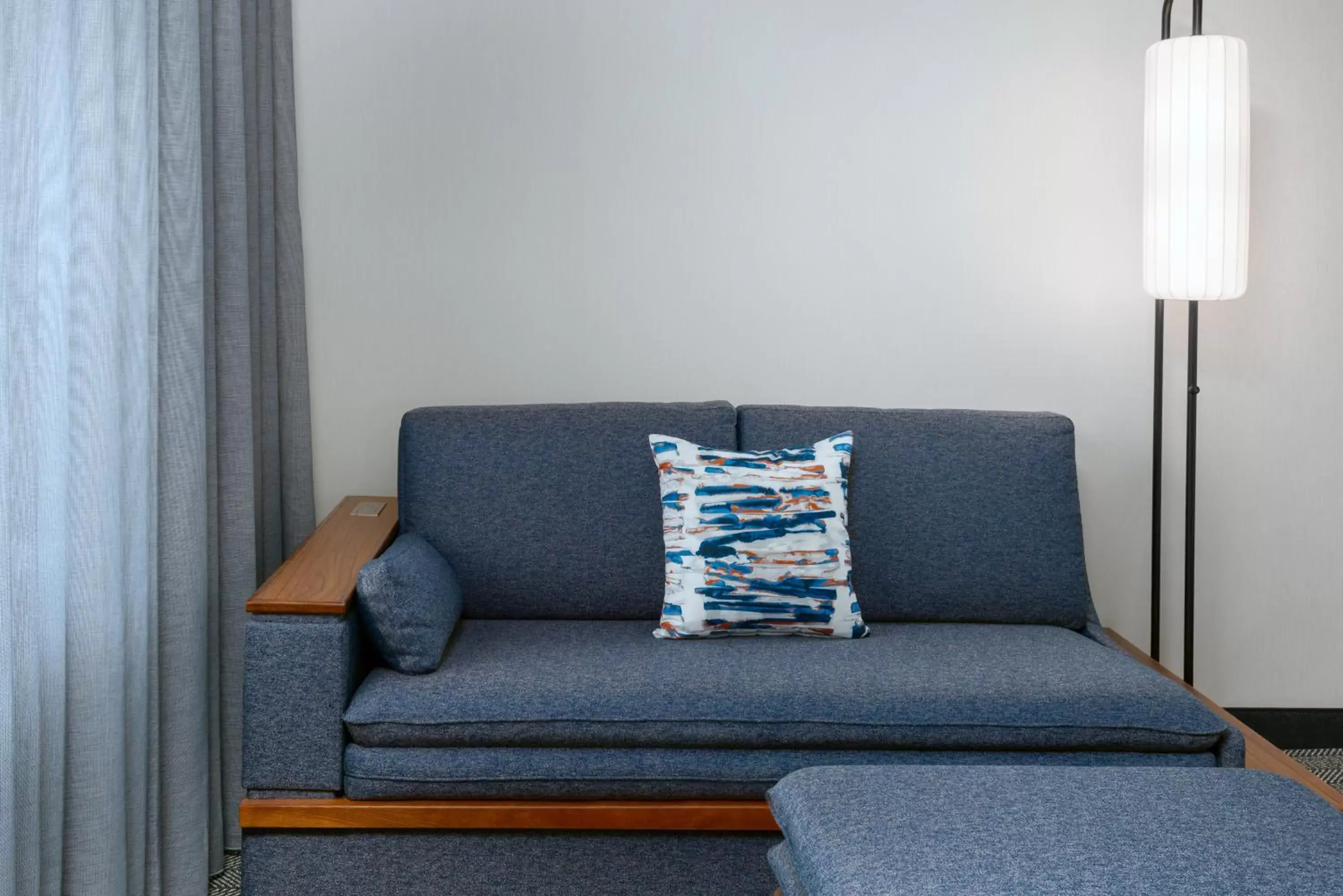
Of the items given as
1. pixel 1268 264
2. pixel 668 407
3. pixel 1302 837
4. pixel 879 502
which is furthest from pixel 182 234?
pixel 1268 264

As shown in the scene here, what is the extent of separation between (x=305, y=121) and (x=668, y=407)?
123 centimetres

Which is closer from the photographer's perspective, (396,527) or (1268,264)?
(396,527)

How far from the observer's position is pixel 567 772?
2.14 meters

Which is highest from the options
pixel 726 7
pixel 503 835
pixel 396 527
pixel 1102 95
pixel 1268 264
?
pixel 726 7

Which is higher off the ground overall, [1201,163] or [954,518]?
[1201,163]

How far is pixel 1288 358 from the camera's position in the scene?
10.2 feet

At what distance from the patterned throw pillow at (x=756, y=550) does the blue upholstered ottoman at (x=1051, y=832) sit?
0.70 m

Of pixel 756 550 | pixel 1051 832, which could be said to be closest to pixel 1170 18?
pixel 756 550

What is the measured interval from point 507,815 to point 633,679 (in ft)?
1.13

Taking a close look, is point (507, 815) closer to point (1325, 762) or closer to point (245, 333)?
point (245, 333)

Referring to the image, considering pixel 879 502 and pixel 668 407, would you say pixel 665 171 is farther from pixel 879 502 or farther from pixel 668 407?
pixel 879 502

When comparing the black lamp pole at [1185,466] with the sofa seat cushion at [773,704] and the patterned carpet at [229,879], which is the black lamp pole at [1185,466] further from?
the patterned carpet at [229,879]

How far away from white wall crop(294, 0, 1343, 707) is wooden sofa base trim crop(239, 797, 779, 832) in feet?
3.73

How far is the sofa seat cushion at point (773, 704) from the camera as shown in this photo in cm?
214
